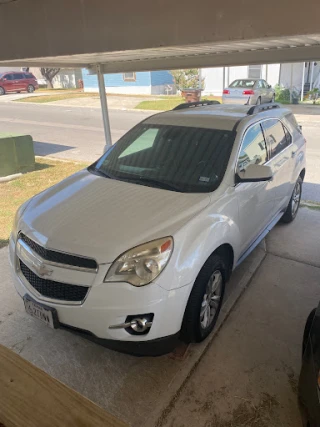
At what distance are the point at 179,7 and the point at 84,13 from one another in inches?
41.3

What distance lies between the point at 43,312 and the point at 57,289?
0.70ft

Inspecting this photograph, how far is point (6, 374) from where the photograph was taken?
61.6 inches

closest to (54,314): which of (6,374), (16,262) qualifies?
(16,262)

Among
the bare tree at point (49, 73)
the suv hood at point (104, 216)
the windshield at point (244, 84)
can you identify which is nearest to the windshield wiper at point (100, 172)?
the suv hood at point (104, 216)

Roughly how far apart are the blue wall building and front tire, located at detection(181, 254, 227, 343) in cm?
2655

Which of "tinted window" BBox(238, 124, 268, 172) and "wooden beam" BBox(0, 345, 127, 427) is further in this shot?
"tinted window" BBox(238, 124, 268, 172)

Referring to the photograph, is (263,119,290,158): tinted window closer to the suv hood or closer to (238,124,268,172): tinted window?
(238,124,268,172): tinted window

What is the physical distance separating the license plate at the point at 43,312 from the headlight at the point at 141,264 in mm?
494

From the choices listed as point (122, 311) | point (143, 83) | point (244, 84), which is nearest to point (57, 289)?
point (122, 311)

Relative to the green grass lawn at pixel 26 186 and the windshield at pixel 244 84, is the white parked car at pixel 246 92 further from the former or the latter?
the green grass lawn at pixel 26 186

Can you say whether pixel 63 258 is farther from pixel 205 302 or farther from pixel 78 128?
pixel 78 128

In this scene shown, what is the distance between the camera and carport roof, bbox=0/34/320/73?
388cm

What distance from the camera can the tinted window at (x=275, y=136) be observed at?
4.07 metres

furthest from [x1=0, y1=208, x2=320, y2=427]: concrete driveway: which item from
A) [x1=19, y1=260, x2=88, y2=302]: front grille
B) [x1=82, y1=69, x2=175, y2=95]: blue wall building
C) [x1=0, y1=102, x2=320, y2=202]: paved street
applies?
[x1=82, y1=69, x2=175, y2=95]: blue wall building
